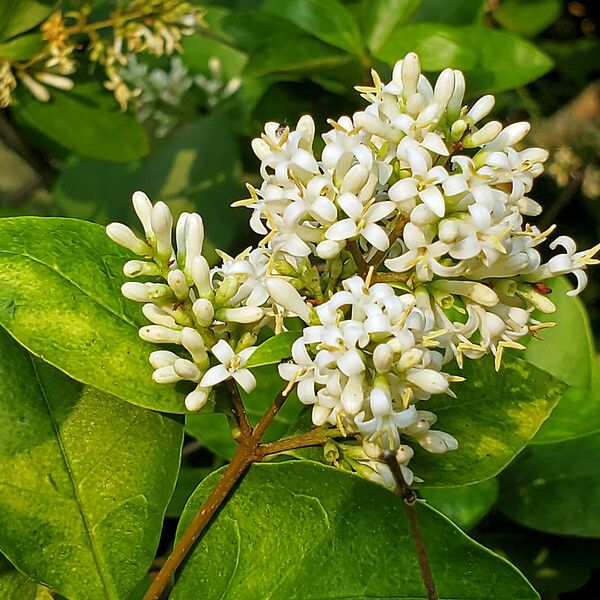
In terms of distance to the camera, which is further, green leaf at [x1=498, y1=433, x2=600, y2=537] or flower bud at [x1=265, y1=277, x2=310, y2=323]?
green leaf at [x1=498, y1=433, x2=600, y2=537]

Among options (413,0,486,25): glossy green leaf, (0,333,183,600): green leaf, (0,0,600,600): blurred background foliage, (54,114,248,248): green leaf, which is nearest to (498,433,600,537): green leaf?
(0,0,600,600): blurred background foliage

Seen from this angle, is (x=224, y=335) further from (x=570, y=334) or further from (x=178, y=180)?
(x=178, y=180)

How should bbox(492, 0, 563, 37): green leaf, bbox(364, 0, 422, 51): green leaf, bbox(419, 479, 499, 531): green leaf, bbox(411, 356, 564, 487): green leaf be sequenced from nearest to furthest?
bbox(411, 356, 564, 487): green leaf, bbox(419, 479, 499, 531): green leaf, bbox(364, 0, 422, 51): green leaf, bbox(492, 0, 563, 37): green leaf

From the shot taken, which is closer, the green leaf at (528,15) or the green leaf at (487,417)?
the green leaf at (487,417)

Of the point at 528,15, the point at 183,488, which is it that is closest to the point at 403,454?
the point at 183,488

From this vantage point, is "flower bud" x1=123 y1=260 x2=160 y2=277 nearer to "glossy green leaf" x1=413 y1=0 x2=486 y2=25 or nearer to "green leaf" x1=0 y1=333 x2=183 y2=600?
"green leaf" x1=0 y1=333 x2=183 y2=600

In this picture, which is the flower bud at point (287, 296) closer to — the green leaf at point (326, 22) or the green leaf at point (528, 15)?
the green leaf at point (326, 22)

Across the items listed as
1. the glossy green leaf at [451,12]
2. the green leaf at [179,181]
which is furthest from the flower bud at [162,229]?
the glossy green leaf at [451,12]
